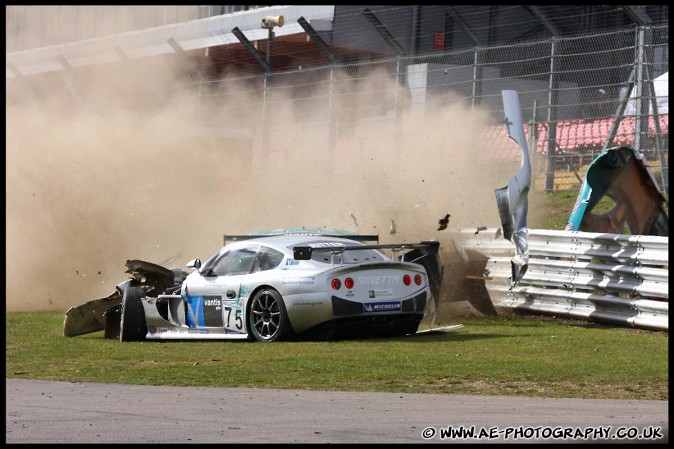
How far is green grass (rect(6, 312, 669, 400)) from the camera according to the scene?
9.85 m

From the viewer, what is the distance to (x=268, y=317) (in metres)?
13.4

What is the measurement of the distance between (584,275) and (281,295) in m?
4.35

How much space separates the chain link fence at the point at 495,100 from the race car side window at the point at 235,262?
738 cm

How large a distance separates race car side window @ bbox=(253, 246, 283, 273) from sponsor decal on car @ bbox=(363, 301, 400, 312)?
1139 mm

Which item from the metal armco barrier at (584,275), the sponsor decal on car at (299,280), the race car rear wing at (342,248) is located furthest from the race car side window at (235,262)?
the metal armco barrier at (584,275)

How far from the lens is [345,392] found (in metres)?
9.38

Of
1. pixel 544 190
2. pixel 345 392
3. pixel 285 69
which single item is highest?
pixel 285 69

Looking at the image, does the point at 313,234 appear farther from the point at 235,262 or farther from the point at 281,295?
the point at 281,295

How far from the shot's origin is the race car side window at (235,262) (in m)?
13.8

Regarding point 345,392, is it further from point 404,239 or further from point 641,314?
point 404,239

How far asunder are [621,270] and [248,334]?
4.67 metres

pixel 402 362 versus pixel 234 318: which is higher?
pixel 234 318

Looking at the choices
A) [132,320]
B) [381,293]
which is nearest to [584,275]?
[381,293]

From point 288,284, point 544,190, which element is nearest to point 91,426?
point 288,284
